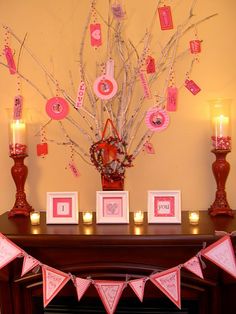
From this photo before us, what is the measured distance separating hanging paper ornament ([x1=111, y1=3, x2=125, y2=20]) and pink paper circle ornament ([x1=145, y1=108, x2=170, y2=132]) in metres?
0.49

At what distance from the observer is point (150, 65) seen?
6.04ft

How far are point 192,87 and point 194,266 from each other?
0.89 m

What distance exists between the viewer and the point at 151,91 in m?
1.87

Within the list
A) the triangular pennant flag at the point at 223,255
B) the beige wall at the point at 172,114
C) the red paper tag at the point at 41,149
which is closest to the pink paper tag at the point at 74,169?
the beige wall at the point at 172,114

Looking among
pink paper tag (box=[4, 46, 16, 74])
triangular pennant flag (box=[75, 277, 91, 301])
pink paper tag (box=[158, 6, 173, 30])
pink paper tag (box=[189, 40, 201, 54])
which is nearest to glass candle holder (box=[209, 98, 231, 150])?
pink paper tag (box=[189, 40, 201, 54])

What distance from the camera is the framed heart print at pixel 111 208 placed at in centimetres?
165

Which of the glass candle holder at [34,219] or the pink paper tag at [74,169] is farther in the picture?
the pink paper tag at [74,169]

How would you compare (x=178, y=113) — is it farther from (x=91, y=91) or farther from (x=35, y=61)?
(x=35, y=61)

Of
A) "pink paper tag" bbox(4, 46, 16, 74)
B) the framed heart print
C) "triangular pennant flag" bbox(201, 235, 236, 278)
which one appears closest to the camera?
"triangular pennant flag" bbox(201, 235, 236, 278)

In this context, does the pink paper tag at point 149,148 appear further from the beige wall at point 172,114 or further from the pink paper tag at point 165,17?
the pink paper tag at point 165,17

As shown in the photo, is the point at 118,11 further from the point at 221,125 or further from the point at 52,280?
the point at 52,280

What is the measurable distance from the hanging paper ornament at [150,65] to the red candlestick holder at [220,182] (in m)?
0.53

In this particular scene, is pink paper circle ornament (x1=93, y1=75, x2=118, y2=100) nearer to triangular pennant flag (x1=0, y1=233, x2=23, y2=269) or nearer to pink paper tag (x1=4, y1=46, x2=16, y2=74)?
pink paper tag (x1=4, y1=46, x2=16, y2=74)

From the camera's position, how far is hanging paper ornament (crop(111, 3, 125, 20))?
5.66 feet
